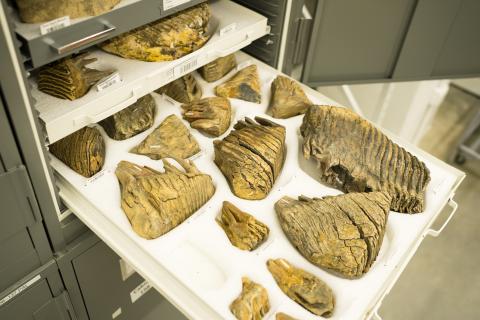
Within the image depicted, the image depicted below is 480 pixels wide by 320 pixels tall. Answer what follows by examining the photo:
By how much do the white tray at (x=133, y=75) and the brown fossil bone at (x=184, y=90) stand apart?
122 mm

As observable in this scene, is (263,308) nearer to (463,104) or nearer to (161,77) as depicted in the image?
(161,77)

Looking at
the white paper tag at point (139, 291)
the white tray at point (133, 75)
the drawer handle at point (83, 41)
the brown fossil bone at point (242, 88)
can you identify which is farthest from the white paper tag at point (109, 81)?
the white paper tag at point (139, 291)

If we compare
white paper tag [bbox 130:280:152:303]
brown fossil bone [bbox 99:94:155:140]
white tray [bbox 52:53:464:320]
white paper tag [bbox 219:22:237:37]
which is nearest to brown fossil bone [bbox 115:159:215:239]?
white tray [bbox 52:53:464:320]

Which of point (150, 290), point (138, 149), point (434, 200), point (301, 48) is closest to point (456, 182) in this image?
point (434, 200)

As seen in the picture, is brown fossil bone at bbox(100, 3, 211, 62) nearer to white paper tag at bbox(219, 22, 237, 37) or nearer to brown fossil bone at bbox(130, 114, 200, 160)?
white paper tag at bbox(219, 22, 237, 37)

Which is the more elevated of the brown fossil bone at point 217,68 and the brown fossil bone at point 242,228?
the brown fossil bone at point 217,68

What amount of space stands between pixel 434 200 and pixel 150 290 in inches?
37.6

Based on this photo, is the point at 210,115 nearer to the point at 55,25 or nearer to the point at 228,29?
the point at 228,29

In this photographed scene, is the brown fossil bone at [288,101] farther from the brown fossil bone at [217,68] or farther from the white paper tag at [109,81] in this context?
the white paper tag at [109,81]

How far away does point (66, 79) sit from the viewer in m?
0.97

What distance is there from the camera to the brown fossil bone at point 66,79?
3.21 ft

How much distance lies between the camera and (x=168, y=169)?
1058 mm

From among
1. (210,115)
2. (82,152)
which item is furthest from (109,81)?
(210,115)

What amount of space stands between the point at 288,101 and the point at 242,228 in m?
0.43
